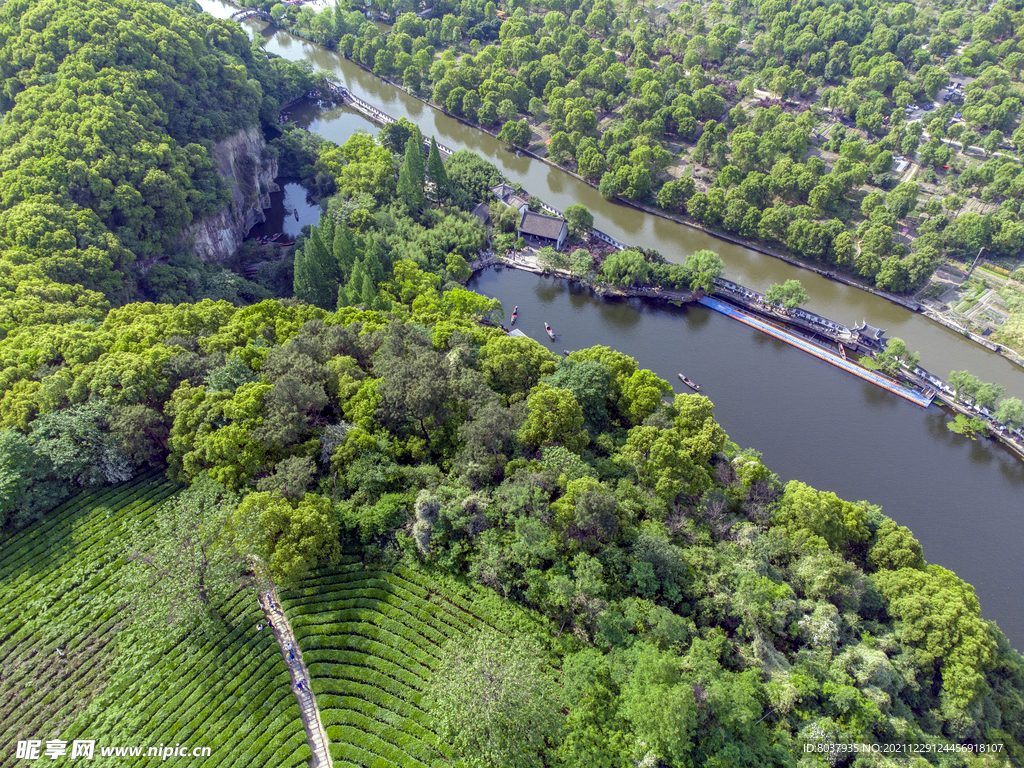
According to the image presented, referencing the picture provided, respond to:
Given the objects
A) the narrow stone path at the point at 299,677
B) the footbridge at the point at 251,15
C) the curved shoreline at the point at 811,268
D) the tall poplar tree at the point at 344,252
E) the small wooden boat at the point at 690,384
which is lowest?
the narrow stone path at the point at 299,677

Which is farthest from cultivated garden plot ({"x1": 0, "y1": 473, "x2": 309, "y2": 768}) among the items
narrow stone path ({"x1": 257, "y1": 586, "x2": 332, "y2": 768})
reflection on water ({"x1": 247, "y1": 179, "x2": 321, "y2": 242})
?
reflection on water ({"x1": 247, "y1": 179, "x2": 321, "y2": 242})

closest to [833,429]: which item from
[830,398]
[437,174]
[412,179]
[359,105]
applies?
[830,398]

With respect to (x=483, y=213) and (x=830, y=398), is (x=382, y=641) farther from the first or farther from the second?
(x=483, y=213)

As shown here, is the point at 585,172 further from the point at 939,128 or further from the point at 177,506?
the point at 177,506

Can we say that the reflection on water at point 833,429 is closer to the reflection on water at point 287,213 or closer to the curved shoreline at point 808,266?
the curved shoreline at point 808,266

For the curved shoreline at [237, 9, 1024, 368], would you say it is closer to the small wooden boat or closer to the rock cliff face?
the small wooden boat

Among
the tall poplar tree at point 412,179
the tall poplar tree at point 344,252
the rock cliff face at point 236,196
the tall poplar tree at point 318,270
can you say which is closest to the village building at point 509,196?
the tall poplar tree at point 412,179
